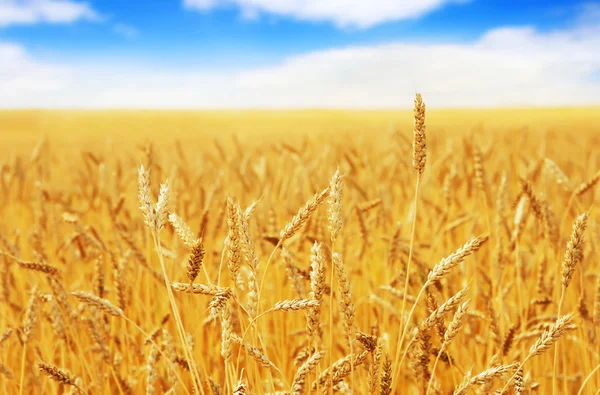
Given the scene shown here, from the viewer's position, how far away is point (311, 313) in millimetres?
789

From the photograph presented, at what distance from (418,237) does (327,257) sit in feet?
3.12

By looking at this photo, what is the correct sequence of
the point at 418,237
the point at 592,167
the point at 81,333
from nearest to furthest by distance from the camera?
the point at 81,333
the point at 418,237
the point at 592,167

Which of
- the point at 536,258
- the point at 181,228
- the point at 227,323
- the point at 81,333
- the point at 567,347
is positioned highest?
the point at 181,228

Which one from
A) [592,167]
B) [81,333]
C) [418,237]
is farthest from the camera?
[592,167]

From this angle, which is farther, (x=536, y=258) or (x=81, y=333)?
(x=536, y=258)

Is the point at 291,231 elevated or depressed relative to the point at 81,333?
elevated

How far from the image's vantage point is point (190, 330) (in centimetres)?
141

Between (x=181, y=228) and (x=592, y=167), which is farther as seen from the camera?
(x=592, y=167)

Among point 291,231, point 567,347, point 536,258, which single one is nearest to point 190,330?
point 291,231

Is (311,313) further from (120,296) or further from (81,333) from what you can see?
(81,333)

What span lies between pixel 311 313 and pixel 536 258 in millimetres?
1641

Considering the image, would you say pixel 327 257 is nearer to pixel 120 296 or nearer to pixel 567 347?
pixel 120 296

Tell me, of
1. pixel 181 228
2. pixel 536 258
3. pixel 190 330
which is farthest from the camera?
pixel 536 258

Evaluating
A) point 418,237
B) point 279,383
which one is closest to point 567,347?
point 418,237
